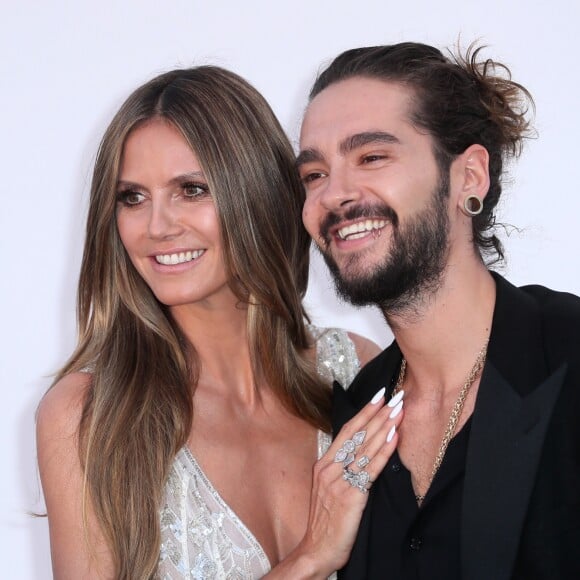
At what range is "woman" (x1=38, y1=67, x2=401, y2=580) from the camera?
97.3 inches

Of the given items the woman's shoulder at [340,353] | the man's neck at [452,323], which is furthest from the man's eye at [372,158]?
the woman's shoulder at [340,353]

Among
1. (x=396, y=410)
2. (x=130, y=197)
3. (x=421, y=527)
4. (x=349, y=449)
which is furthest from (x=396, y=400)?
(x=130, y=197)

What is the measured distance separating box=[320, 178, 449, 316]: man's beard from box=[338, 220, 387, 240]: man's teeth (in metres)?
0.02

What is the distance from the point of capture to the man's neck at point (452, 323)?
93.8 inches

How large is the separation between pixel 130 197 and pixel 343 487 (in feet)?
2.98

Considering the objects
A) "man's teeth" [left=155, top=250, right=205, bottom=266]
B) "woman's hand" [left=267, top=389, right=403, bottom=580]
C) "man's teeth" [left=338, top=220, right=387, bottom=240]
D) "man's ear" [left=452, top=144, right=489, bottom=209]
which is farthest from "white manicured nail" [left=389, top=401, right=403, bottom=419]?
"man's teeth" [left=155, top=250, right=205, bottom=266]

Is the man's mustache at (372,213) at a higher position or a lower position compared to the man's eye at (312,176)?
lower

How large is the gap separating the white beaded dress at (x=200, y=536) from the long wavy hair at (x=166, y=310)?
0.05 metres

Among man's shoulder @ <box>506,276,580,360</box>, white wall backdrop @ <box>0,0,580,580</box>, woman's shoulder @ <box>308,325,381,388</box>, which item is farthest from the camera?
white wall backdrop @ <box>0,0,580,580</box>

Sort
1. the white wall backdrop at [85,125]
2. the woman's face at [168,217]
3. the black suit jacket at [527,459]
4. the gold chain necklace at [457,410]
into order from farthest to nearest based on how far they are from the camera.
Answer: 1. the white wall backdrop at [85,125]
2. the woman's face at [168,217]
3. the gold chain necklace at [457,410]
4. the black suit jacket at [527,459]

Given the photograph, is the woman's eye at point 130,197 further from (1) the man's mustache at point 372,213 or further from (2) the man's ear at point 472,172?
(2) the man's ear at point 472,172

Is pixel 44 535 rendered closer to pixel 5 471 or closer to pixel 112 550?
pixel 5 471

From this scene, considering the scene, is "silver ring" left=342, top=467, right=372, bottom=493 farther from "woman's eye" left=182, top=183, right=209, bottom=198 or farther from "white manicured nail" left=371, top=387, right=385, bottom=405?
"woman's eye" left=182, top=183, right=209, bottom=198

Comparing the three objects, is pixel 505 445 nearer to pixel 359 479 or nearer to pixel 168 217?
pixel 359 479
